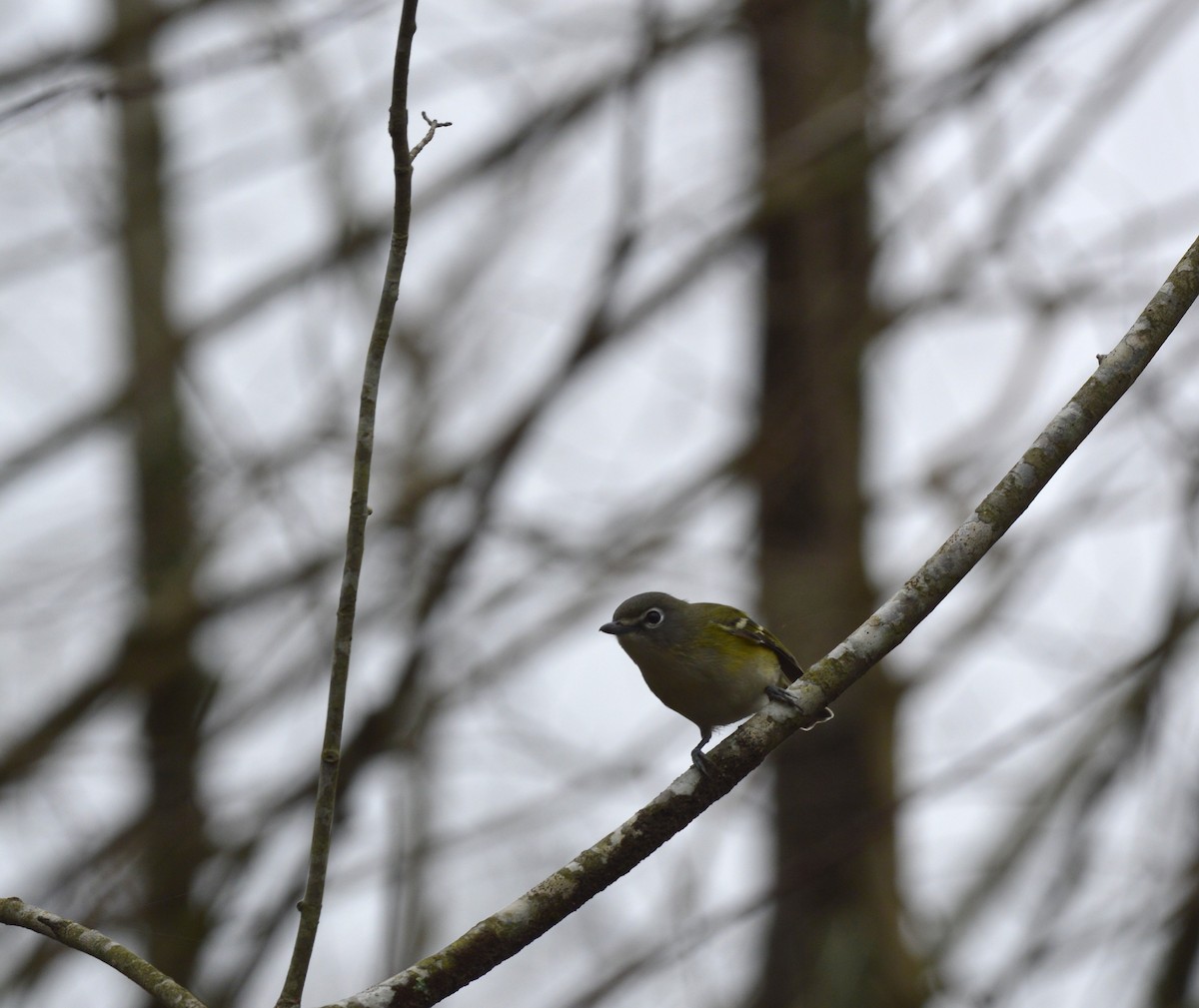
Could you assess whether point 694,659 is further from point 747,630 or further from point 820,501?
point 820,501

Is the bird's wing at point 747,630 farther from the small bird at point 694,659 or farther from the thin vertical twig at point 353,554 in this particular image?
the thin vertical twig at point 353,554

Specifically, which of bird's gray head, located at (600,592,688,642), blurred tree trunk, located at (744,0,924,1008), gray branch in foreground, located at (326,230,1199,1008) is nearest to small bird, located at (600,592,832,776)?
bird's gray head, located at (600,592,688,642)

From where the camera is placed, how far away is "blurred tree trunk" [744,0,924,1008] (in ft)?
23.1

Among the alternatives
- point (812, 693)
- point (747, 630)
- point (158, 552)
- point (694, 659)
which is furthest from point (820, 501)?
point (812, 693)

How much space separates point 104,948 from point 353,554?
0.89 m

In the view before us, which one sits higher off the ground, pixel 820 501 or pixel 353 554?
pixel 820 501

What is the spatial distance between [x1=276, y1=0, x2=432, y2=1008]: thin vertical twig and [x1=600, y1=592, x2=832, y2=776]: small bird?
67.3 inches

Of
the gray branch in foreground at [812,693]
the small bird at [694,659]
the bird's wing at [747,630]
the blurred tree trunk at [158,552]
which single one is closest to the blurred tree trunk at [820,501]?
the bird's wing at [747,630]

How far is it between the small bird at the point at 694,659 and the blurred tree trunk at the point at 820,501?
2.12 m

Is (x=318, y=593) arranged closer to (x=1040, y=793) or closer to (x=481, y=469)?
(x=481, y=469)

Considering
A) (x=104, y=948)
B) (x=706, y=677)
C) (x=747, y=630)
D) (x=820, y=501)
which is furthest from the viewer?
(x=820, y=501)

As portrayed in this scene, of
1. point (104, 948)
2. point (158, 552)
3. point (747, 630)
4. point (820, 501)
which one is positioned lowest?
point (104, 948)

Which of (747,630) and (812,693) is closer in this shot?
(812,693)

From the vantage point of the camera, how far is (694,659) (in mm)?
4141
